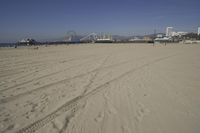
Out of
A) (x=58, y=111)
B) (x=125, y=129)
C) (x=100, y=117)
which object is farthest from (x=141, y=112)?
(x=58, y=111)

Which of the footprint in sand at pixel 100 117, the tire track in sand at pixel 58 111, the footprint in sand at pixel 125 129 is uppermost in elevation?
the tire track in sand at pixel 58 111

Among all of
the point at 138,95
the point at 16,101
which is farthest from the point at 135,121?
the point at 16,101

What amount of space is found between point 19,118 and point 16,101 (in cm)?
136

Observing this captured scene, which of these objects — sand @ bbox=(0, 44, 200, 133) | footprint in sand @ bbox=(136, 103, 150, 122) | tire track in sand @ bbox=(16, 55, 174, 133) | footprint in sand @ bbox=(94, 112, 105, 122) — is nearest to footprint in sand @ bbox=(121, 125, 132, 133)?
sand @ bbox=(0, 44, 200, 133)

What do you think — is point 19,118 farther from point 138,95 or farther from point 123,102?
point 138,95

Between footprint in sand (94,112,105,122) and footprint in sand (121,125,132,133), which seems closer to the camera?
footprint in sand (121,125,132,133)

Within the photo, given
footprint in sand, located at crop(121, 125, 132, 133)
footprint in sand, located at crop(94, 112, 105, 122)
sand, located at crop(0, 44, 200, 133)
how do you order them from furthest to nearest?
footprint in sand, located at crop(94, 112, 105, 122)
sand, located at crop(0, 44, 200, 133)
footprint in sand, located at crop(121, 125, 132, 133)

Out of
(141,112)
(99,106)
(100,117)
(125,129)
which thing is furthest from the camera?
(99,106)

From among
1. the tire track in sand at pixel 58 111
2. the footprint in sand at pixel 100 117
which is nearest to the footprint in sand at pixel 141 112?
the footprint in sand at pixel 100 117

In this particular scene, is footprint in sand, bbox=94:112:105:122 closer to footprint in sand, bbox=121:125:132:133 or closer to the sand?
the sand

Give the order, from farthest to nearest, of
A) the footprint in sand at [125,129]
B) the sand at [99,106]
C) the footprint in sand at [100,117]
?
the footprint in sand at [100,117] → the sand at [99,106] → the footprint in sand at [125,129]

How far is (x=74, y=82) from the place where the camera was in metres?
8.22

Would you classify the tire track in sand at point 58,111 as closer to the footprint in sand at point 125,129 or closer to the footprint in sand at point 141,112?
the footprint in sand at point 125,129

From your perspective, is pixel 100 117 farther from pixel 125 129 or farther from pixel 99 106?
pixel 125 129
